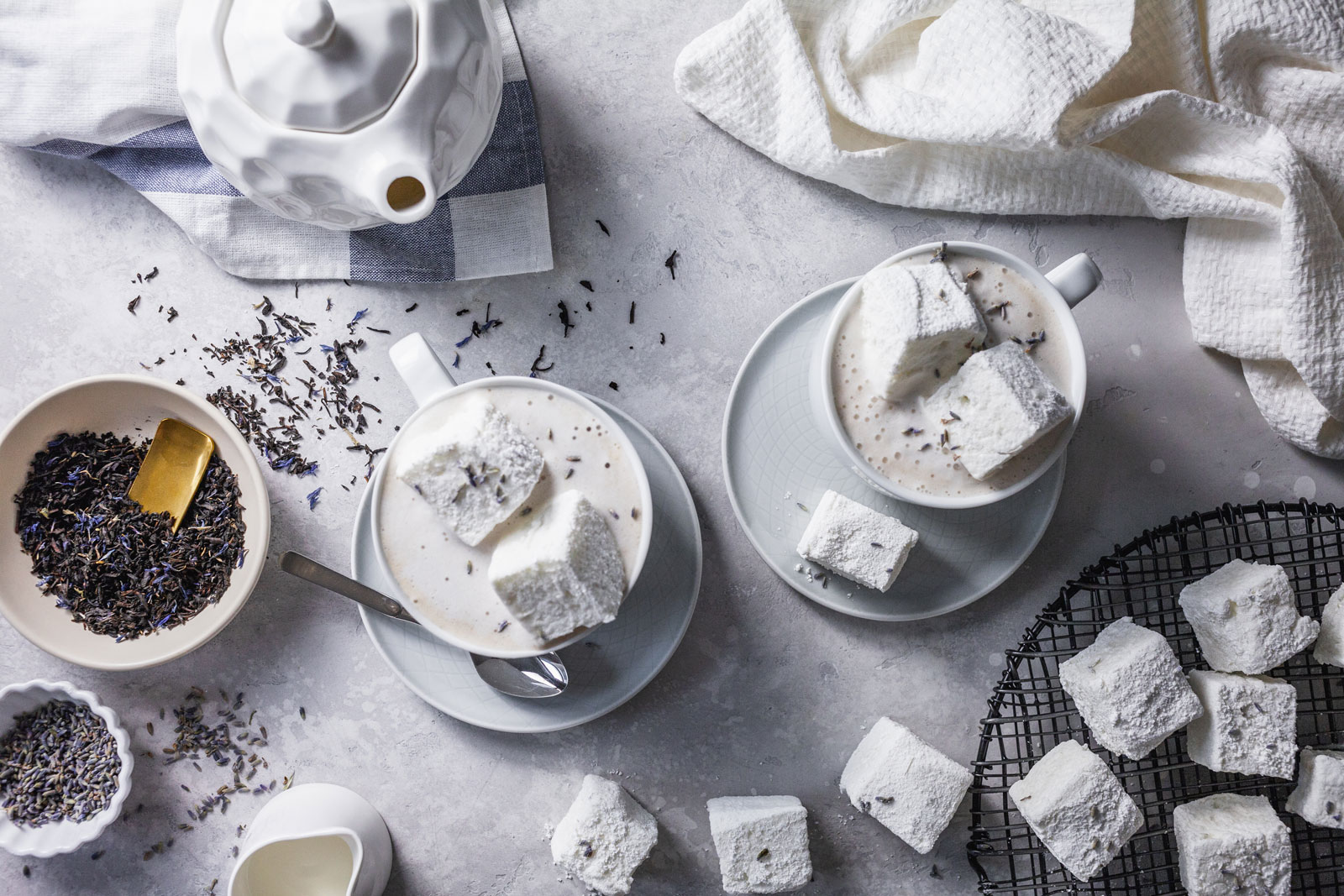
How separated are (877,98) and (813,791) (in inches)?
52.3

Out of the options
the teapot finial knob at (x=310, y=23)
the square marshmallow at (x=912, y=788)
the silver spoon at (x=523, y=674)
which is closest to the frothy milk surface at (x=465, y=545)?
the silver spoon at (x=523, y=674)

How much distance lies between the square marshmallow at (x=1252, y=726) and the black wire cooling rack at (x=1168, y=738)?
9 centimetres

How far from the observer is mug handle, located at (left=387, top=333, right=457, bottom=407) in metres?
1.45

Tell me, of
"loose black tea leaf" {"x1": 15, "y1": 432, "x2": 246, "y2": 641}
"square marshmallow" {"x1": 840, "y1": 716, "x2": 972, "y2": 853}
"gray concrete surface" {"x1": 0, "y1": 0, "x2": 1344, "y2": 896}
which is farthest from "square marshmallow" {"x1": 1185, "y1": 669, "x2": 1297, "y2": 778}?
"loose black tea leaf" {"x1": 15, "y1": 432, "x2": 246, "y2": 641}

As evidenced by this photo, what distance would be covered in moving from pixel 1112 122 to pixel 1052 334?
474mm

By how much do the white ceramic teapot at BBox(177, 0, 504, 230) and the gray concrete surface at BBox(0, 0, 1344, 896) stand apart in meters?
0.46

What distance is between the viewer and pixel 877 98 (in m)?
1.61

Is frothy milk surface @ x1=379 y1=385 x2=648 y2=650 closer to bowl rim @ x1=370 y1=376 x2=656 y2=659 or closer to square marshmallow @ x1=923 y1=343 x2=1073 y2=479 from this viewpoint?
bowl rim @ x1=370 y1=376 x2=656 y2=659

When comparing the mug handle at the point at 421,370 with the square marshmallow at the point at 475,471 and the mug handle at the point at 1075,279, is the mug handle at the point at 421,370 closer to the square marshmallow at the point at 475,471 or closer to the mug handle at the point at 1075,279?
the square marshmallow at the point at 475,471

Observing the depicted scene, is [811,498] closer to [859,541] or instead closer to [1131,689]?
[859,541]

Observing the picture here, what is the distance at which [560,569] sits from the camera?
1254 mm

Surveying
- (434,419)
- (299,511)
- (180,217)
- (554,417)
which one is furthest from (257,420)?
(554,417)

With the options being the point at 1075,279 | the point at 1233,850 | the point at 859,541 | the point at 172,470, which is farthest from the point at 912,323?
the point at 172,470

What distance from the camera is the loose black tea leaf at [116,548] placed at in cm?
161
